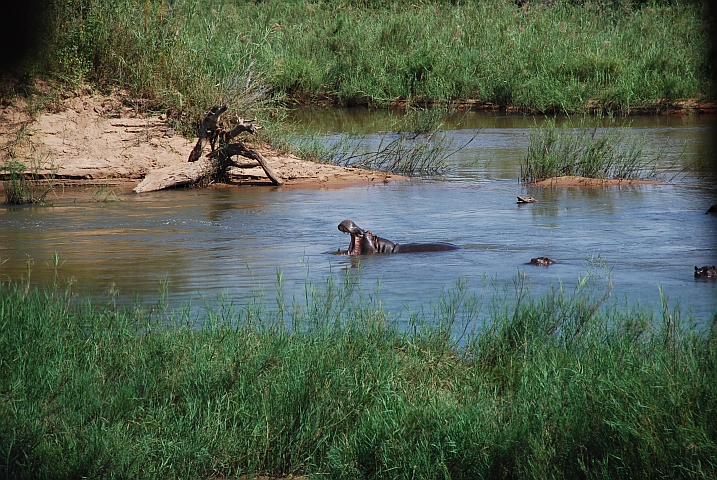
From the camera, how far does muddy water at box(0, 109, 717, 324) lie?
7547 millimetres

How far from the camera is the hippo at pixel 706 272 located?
7.55m

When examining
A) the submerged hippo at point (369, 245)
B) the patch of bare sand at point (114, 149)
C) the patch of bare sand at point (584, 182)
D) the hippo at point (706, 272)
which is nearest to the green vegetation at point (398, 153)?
the patch of bare sand at point (114, 149)

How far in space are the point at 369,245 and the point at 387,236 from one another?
1437mm

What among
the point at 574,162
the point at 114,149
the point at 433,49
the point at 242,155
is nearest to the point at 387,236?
the point at 242,155

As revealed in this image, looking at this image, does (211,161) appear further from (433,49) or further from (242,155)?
(433,49)

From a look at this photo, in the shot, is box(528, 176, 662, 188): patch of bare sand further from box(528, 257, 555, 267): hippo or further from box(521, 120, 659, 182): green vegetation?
box(528, 257, 555, 267): hippo

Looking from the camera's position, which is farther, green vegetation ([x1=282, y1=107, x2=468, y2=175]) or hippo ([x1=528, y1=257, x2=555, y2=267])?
green vegetation ([x1=282, y1=107, x2=468, y2=175])

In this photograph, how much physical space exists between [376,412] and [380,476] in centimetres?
40

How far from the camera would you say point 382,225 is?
438 inches

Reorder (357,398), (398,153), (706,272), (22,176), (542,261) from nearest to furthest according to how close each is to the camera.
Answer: (357,398)
(706,272)
(542,261)
(22,176)
(398,153)

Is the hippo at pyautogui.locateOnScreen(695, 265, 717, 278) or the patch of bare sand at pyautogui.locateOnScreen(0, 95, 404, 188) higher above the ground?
the patch of bare sand at pyautogui.locateOnScreen(0, 95, 404, 188)

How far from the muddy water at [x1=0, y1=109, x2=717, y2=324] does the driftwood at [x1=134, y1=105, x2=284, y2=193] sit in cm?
33

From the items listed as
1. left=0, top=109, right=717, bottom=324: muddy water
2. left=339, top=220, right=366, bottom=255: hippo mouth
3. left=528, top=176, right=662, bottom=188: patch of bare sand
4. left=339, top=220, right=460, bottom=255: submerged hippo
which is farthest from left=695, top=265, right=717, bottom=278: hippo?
left=528, top=176, right=662, bottom=188: patch of bare sand

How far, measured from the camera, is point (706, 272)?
301 inches
